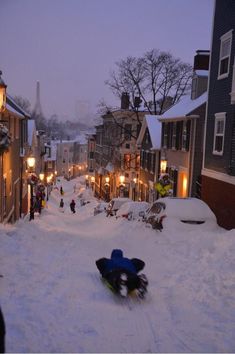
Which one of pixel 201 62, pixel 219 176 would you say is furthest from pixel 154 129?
pixel 219 176

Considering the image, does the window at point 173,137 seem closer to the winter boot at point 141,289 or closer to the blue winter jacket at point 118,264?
the blue winter jacket at point 118,264

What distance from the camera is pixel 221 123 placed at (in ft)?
57.2

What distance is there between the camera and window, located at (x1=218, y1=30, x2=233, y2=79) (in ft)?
54.6

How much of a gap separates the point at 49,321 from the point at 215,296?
136 inches

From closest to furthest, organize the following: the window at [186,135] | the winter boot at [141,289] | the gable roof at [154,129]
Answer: the winter boot at [141,289] < the window at [186,135] < the gable roof at [154,129]

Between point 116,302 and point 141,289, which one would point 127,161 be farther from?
point 116,302

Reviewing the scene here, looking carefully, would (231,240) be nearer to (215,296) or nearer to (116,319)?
(215,296)

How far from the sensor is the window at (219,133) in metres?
17.1

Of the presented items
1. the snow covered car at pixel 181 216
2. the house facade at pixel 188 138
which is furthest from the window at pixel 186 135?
the snow covered car at pixel 181 216

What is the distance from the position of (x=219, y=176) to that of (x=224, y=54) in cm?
516

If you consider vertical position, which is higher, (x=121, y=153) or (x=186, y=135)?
(x=186, y=135)

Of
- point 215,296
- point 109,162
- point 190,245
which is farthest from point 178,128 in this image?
point 109,162

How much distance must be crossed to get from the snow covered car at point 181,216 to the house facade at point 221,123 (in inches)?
46.0

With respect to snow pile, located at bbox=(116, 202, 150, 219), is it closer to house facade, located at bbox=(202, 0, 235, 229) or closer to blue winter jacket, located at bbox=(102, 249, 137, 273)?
house facade, located at bbox=(202, 0, 235, 229)
